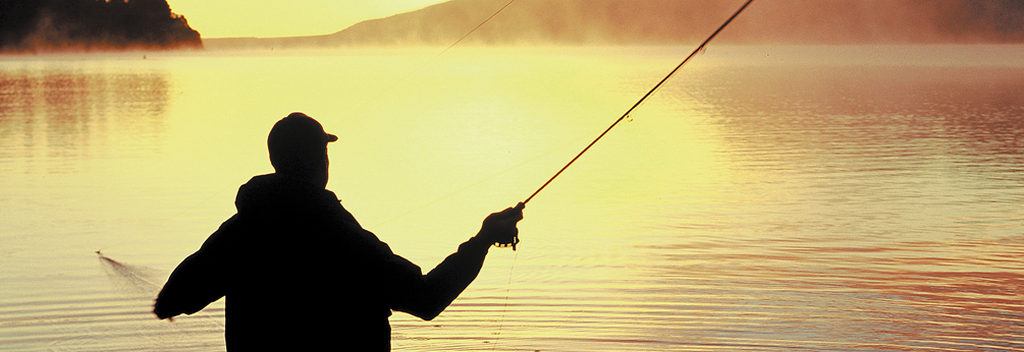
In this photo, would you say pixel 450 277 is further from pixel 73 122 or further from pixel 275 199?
pixel 73 122

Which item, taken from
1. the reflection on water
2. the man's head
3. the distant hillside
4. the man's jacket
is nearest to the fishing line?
the man's jacket

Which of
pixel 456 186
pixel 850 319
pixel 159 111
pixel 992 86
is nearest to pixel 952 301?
pixel 850 319

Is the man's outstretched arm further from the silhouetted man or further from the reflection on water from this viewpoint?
the reflection on water

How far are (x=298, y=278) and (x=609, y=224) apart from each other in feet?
28.2

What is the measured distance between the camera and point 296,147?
2.82 metres

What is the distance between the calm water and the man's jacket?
89mm

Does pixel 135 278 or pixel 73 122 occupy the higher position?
pixel 135 278

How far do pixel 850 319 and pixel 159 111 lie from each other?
28.0m

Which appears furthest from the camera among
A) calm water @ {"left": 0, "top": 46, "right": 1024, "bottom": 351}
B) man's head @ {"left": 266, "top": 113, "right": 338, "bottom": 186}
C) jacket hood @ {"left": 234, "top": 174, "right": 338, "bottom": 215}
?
calm water @ {"left": 0, "top": 46, "right": 1024, "bottom": 351}

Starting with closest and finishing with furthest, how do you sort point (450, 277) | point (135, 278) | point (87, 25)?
point (450, 277), point (135, 278), point (87, 25)

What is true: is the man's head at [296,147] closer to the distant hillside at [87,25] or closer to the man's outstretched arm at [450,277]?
the man's outstretched arm at [450,277]

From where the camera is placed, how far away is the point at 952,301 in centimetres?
748

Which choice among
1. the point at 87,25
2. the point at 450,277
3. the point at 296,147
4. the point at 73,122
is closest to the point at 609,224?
the point at 450,277

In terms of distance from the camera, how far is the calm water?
22.5 feet
